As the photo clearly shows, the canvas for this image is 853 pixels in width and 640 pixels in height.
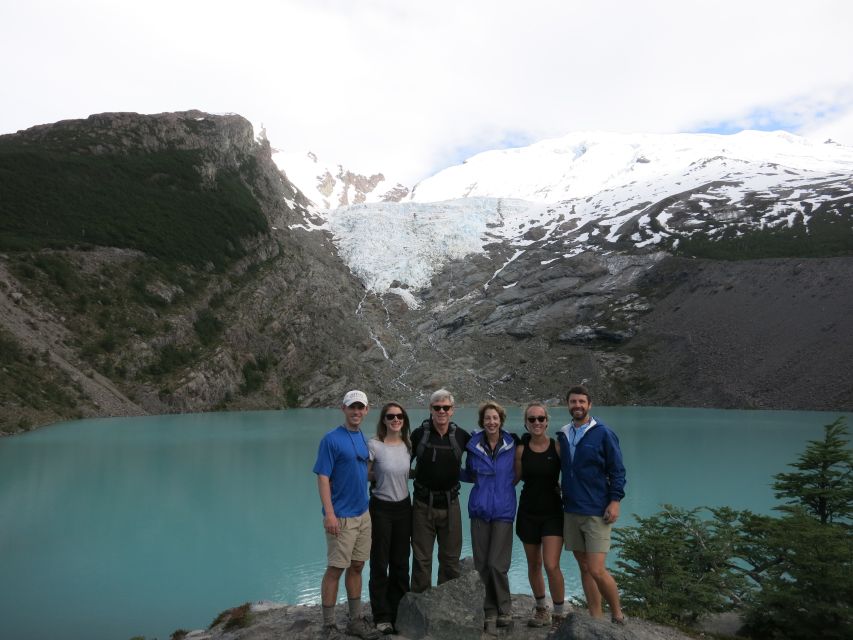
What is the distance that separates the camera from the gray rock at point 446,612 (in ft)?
17.4

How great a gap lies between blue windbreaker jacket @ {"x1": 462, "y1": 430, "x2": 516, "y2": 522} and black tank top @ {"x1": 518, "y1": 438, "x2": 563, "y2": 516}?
0.15 metres

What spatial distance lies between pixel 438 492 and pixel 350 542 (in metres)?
0.96

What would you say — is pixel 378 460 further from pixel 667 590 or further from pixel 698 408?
pixel 698 408

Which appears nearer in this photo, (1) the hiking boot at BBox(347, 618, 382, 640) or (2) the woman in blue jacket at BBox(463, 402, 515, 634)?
(1) the hiking boot at BBox(347, 618, 382, 640)

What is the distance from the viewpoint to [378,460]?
5.79 metres

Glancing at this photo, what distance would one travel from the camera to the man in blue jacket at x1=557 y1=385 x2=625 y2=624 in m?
5.53

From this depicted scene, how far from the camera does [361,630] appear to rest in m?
5.61

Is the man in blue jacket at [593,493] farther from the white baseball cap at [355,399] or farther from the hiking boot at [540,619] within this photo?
the white baseball cap at [355,399]

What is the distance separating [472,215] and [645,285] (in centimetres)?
4284

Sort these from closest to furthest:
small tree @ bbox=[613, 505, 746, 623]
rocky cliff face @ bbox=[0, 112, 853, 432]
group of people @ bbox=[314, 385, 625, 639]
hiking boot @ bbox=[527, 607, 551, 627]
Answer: group of people @ bbox=[314, 385, 625, 639] < hiking boot @ bbox=[527, 607, 551, 627] < small tree @ bbox=[613, 505, 746, 623] < rocky cliff face @ bbox=[0, 112, 853, 432]

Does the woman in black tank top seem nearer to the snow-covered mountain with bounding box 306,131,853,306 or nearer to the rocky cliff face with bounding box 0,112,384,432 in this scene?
the rocky cliff face with bounding box 0,112,384,432

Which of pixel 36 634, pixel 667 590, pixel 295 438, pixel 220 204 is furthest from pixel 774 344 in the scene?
pixel 220 204

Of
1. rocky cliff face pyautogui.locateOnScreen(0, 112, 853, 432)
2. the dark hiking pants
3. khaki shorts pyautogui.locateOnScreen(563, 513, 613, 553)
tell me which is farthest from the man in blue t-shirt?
rocky cliff face pyautogui.locateOnScreen(0, 112, 853, 432)

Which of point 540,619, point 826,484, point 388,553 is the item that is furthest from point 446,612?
point 826,484
